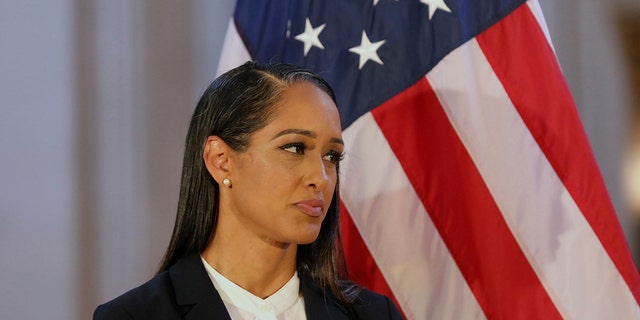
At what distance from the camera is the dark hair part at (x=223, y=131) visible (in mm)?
1611

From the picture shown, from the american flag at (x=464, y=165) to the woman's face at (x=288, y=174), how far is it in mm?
484

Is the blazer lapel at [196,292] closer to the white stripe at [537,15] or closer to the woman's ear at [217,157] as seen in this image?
the woman's ear at [217,157]

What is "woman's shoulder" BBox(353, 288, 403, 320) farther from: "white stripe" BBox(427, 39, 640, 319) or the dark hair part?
"white stripe" BBox(427, 39, 640, 319)

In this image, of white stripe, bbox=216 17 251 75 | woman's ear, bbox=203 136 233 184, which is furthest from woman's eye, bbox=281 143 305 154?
white stripe, bbox=216 17 251 75

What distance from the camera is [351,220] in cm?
210

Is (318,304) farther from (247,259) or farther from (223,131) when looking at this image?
(223,131)

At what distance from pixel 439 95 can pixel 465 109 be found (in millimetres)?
69

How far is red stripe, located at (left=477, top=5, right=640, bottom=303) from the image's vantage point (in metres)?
1.95

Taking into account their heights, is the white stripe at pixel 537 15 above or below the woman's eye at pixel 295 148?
above

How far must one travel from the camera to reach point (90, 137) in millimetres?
2271

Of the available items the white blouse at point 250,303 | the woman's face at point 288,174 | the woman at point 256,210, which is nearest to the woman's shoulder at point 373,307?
the woman at point 256,210

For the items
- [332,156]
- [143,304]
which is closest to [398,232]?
[332,156]

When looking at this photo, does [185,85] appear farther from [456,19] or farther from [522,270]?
[522,270]

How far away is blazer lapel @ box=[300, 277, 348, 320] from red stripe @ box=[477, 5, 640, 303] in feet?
2.08
